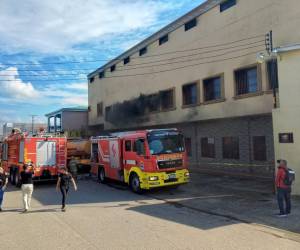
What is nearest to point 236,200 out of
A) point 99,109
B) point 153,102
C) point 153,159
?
point 153,159

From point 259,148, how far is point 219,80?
5562mm

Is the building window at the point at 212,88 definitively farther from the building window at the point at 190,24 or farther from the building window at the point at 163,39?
the building window at the point at 163,39

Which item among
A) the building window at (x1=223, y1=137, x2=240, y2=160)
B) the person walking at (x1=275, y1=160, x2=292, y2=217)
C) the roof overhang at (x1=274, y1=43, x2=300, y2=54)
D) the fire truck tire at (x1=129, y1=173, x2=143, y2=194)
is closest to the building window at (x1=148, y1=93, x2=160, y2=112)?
the building window at (x1=223, y1=137, x2=240, y2=160)

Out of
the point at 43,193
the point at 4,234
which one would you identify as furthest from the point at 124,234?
the point at 43,193

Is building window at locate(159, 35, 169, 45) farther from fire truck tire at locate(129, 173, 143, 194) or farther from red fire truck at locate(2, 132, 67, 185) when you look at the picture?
fire truck tire at locate(129, 173, 143, 194)

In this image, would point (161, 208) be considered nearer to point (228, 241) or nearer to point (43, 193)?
point (228, 241)

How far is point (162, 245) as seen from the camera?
24.9ft

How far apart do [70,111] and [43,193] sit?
117 ft

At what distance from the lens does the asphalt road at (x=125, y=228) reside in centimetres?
773

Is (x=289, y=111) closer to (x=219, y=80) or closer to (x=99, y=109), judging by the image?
(x=219, y=80)

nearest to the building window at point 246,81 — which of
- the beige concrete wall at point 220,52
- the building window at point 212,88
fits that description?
the beige concrete wall at point 220,52

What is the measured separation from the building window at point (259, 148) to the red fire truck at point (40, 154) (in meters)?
11.2

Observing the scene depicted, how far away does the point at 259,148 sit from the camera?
66.8 feet

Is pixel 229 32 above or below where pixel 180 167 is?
above
